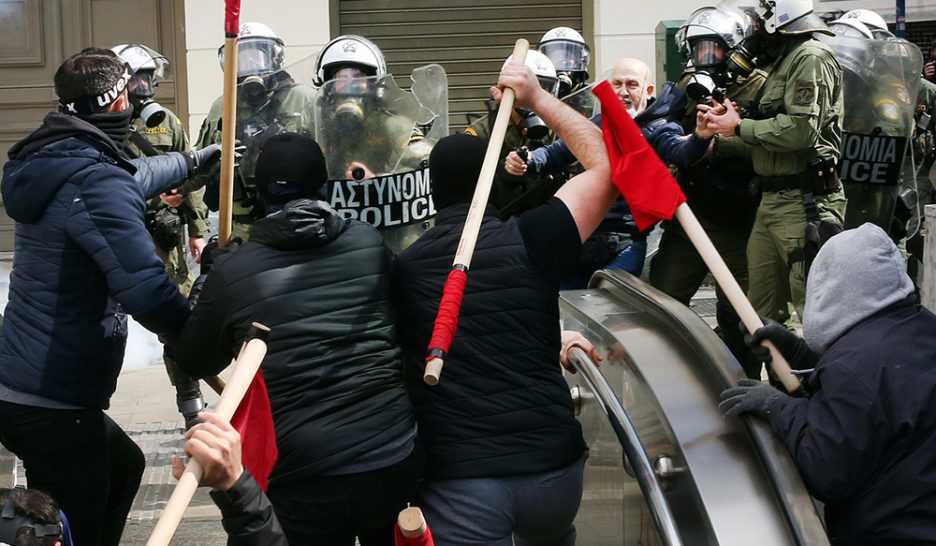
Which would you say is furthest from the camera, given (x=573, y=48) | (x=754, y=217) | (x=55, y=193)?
(x=573, y=48)

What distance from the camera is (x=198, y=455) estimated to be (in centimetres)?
229

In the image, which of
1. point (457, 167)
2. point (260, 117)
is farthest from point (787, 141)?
point (457, 167)

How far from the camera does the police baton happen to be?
9.16 ft

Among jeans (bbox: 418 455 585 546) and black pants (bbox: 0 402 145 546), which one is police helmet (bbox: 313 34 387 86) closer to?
black pants (bbox: 0 402 145 546)

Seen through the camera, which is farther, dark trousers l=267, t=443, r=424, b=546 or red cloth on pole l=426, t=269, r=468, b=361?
dark trousers l=267, t=443, r=424, b=546

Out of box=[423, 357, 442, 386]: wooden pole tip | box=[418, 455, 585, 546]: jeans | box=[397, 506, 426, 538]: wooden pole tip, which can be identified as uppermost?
box=[423, 357, 442, 386]: wooden pole tip

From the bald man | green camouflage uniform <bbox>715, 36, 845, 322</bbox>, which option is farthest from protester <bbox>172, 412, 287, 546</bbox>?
green camouflage uniform <bbox>715, 36, 845, 322</bbox>

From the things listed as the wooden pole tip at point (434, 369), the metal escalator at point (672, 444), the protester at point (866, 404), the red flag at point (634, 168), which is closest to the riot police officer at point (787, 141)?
the metal escalator at point (672, 444)

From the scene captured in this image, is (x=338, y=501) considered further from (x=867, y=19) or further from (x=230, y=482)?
(x=867, y=19)

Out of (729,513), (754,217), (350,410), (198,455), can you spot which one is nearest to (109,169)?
(350,410)

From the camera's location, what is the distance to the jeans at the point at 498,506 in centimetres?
315

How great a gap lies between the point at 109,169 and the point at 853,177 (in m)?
4.59

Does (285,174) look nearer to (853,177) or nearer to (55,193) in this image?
(55,193)

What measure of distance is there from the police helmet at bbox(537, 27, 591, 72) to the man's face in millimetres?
896
